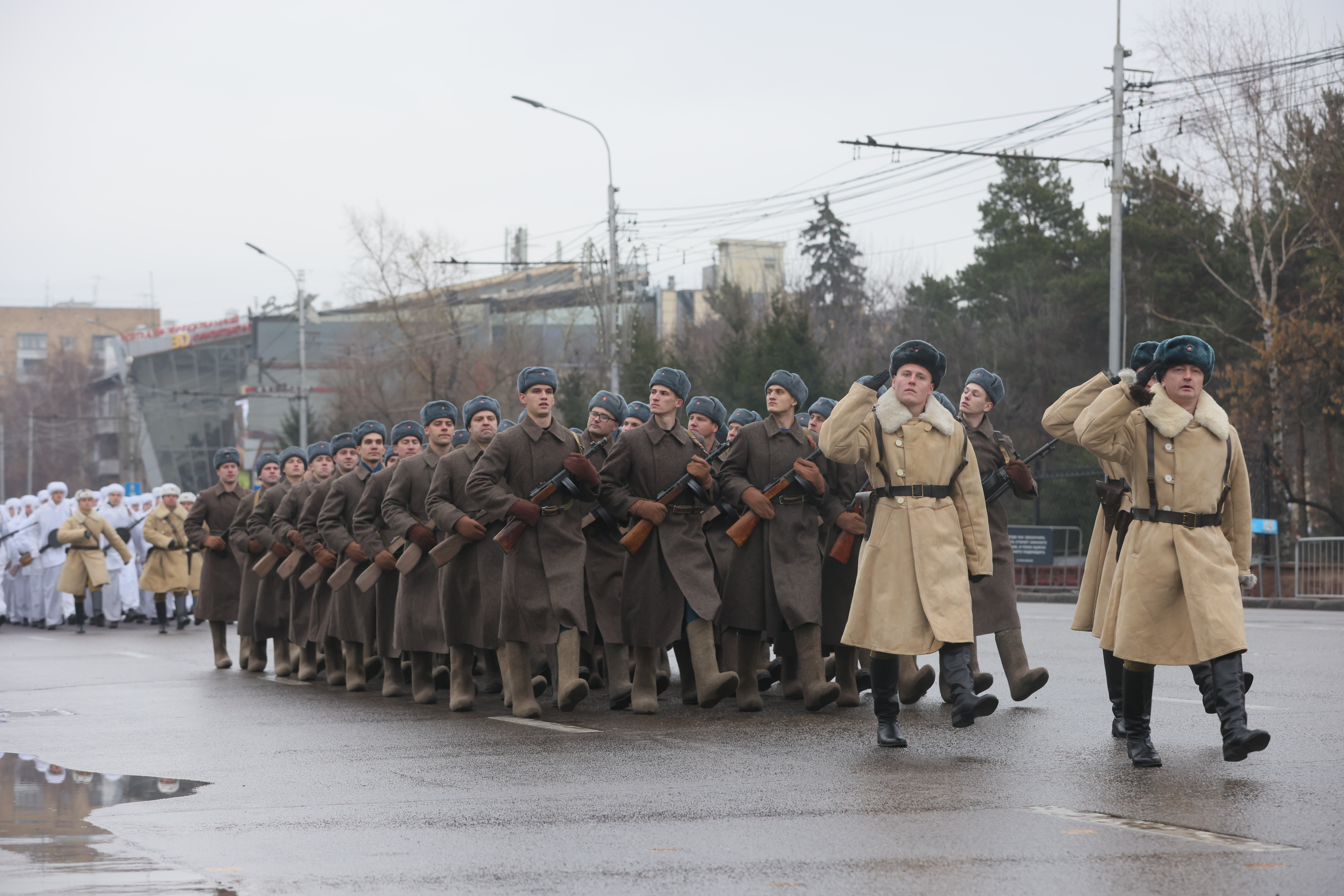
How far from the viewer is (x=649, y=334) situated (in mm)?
42719

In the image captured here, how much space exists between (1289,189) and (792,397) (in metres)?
26.6

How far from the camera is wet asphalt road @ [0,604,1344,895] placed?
216 inches

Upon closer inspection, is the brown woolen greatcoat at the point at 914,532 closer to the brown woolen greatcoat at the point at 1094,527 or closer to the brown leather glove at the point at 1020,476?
the brown woolen greatcoat at the point at 1094,527

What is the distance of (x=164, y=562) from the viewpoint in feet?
74.4

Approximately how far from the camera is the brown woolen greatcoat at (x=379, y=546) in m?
12.8

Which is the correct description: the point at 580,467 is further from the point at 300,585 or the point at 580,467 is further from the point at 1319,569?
the point at 1319,569

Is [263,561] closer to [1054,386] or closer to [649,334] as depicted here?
[649,334]

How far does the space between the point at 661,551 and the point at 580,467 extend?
0.91 m

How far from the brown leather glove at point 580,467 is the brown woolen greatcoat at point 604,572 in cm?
46

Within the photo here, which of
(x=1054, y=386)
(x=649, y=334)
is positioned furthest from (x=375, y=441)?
(x=1054, y=386)

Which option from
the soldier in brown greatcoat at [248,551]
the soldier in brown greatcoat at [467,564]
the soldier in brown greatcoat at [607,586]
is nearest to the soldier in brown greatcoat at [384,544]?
the soldier in brown greatcoat at [467,564]

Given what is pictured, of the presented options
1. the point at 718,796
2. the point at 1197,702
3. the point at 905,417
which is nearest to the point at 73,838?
the point at 718,796

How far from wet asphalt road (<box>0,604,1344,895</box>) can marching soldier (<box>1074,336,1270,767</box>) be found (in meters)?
0.49

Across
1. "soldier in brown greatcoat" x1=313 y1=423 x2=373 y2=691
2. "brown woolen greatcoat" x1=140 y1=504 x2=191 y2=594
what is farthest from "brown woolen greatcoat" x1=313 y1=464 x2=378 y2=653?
"brown woolen greatcoat" x1=140 y1=504 x2=191 y2=594
